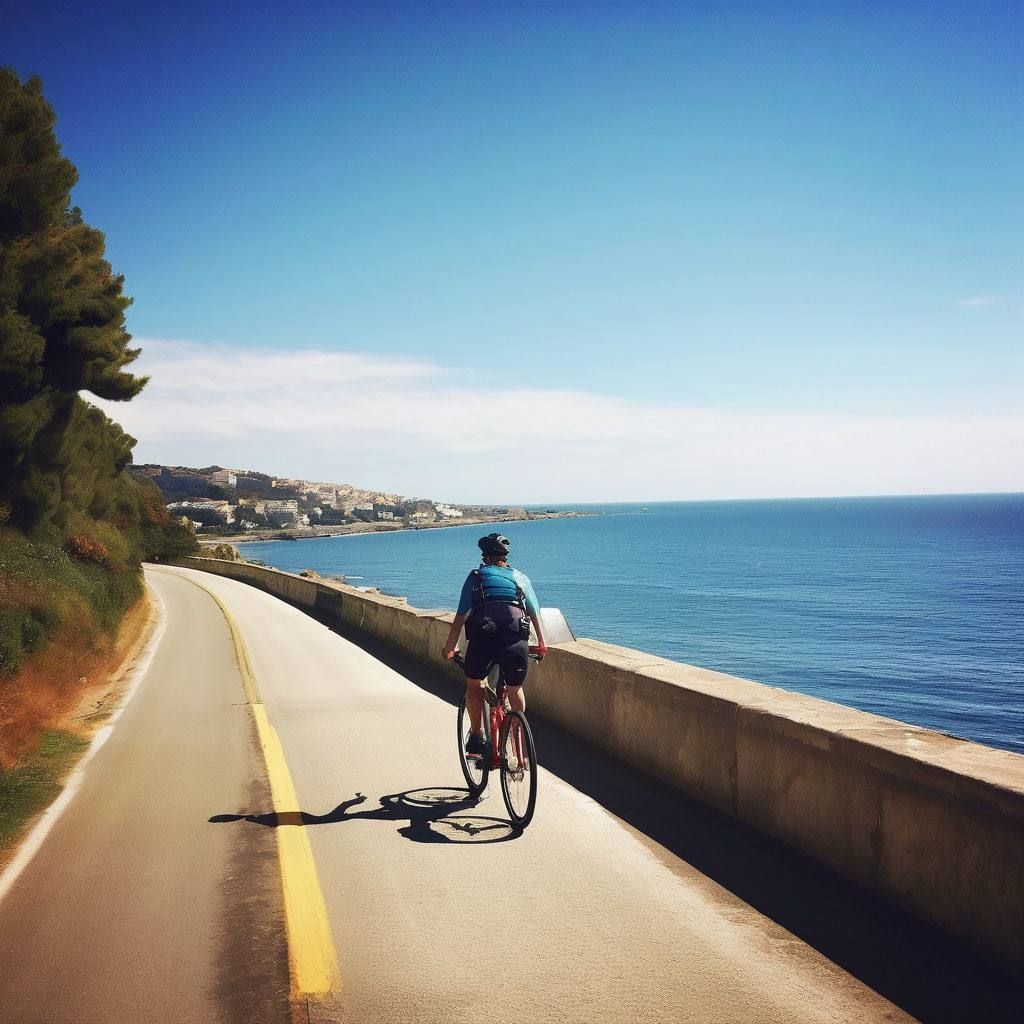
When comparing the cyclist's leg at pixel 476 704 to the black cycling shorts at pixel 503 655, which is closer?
the black cycling shorts at pixel 503 655

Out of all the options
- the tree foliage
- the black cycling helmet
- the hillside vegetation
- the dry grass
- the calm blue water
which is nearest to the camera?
the black cycling helmet

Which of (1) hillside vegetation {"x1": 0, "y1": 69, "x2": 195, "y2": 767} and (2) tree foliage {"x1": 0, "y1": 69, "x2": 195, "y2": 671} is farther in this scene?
(2) tree foliage {"x1": 0, "y1": 69, "x2": 195, "y2": 671}

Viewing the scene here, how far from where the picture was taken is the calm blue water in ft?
117

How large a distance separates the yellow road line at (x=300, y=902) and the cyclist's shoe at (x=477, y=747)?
135 centimetres

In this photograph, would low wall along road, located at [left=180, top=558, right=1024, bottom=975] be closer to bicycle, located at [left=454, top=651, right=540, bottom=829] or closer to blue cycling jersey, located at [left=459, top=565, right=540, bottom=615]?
bicycle, located at [left=454, top=651, right=540, bottom=829]

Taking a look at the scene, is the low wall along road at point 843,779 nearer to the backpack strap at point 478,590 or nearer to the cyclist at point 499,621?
the cyclist at point 499,621

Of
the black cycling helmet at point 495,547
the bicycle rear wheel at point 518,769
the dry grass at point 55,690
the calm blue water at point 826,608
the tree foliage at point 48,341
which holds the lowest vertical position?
the calm blue water at point 826,608

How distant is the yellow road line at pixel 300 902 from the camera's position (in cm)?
384

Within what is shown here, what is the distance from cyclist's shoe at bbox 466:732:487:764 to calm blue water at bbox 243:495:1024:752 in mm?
25116

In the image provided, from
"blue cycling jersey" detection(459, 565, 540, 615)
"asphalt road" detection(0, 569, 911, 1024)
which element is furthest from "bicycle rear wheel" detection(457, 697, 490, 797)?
"blue cycling jersey" detection(459, 565, 540, 615)

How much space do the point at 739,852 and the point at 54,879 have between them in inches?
165

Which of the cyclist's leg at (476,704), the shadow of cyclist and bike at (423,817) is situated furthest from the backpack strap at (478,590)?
the shadow of cyclist and bike at (423,817)

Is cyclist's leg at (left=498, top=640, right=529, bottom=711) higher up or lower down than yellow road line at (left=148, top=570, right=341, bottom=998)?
higher up

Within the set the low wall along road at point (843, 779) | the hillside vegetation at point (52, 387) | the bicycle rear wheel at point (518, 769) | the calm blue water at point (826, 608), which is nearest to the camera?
the low wall along road at point (843, 779)
